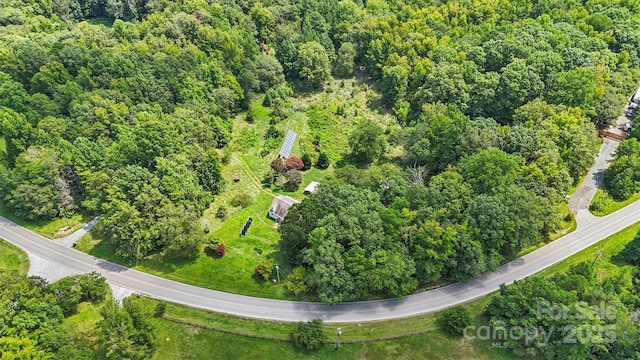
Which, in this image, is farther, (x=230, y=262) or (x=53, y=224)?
(x=53, y=224)

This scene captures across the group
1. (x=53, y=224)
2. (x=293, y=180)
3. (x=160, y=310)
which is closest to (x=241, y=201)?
(x=293, y=180)

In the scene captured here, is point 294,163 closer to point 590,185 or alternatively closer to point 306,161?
point 306,161

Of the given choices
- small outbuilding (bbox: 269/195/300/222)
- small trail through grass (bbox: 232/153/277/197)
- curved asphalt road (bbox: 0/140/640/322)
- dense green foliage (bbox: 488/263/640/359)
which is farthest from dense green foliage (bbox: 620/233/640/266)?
small trail through grass (bbox: 232/153/277/197)

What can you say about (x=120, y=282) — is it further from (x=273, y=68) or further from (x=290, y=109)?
(x=273, y=68)

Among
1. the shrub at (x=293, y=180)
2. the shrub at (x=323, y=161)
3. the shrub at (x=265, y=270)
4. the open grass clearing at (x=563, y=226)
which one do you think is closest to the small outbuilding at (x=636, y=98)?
the open grass clearing at (x=563, y=226)

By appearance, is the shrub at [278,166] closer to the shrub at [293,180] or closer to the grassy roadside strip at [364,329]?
the shrub at [293,180]

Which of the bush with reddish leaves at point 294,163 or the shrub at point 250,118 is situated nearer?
the bush with reddish leaves at point 294,163
